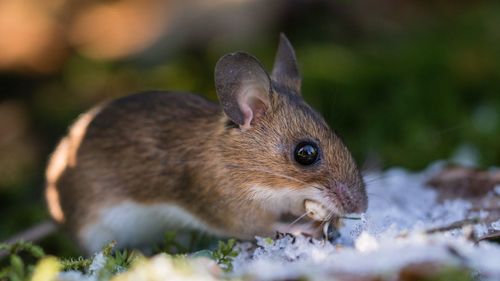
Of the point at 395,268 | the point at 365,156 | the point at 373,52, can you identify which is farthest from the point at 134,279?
the point at 373,52

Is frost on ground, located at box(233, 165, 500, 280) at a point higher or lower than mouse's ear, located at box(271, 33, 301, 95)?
lower

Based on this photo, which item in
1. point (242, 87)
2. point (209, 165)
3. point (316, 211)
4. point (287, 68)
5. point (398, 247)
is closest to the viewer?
point (398, 247)

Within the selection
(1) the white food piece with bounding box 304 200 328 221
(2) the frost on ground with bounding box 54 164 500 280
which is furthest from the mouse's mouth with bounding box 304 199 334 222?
(2) the frost on ground with bounding box 54 164 500 280

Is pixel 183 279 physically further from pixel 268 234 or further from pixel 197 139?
pixel 197 139

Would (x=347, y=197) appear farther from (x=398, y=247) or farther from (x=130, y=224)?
(x=130, y=224)

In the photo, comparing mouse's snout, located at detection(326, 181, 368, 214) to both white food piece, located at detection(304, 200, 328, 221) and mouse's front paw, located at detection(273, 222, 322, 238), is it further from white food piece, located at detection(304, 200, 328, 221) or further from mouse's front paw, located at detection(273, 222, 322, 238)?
mouse's front paw, located at detection(273, 222, 322, 238)

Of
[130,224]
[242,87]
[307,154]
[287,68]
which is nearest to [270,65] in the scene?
[287,68]
